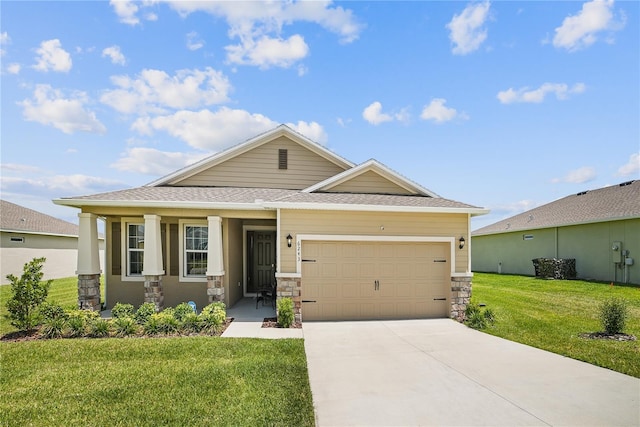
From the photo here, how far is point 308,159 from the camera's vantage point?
41.8 ft

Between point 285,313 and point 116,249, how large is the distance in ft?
20.0

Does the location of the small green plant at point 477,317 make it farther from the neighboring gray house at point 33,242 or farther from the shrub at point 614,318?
the neighboring gray house at point 33,242

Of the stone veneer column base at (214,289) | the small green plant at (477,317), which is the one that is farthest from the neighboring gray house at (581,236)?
the stone veneer column base at (214,289)

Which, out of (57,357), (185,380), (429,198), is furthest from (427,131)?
(57,357)

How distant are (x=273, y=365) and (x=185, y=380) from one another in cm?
137

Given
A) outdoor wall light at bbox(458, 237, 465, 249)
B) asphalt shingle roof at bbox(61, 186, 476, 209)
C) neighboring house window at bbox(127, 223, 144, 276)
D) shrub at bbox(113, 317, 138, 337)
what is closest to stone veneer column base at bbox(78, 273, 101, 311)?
neighboring house window at bbox(127, 223, 144, 276)

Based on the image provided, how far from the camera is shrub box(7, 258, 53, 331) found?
25.0 ft

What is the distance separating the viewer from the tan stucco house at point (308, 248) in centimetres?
909

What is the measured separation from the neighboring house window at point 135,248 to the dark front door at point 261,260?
370 centimetres

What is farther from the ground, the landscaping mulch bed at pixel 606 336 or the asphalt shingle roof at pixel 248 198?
the asphalt shingle roof at pixel 248 198

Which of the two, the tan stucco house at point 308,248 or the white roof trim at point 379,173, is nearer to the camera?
the tan stucco house at point 308,248

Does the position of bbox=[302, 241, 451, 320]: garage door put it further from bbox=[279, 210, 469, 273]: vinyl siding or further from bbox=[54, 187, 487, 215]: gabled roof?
bbox=[54, 187, 487, 215]: gabled roof

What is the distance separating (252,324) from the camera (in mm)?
8672

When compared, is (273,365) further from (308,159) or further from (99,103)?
(99,103)
